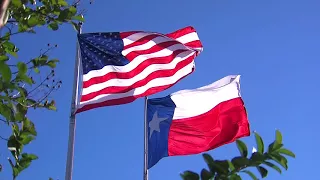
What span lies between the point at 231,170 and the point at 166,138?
11.9 metres

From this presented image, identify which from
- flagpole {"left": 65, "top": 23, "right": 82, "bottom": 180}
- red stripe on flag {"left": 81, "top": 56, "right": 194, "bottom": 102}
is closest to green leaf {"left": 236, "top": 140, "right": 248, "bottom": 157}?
flagpole {"left": 65, "top": 23, "right": 82, "bottom": 180}

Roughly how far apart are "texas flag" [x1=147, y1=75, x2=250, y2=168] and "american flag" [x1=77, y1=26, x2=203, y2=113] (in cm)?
152

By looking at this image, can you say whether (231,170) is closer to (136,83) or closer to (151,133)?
(136,83)

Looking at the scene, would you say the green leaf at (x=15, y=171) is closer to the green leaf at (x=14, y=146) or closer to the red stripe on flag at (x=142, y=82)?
the green leaf at (x=14, y=146)

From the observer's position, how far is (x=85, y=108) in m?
11.3

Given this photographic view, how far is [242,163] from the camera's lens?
220 centimetres

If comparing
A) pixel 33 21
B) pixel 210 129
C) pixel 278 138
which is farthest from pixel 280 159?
pixel 210 129

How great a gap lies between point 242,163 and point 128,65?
1071 cm

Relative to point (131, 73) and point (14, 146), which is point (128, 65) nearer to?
point (131, 73)

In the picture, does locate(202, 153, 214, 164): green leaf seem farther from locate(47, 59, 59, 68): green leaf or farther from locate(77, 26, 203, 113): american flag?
locate(77, 26, 203, 113): american flag

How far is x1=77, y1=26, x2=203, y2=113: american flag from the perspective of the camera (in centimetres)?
1199

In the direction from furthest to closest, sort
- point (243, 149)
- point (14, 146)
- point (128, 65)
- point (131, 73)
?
point (128, 65) < point (131, 73) < point (14, 146) < point (243, 149)

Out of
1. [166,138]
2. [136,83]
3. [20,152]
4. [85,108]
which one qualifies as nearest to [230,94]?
[166,138]

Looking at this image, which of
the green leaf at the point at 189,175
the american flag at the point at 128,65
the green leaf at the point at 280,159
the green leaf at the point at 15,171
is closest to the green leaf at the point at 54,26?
the green leaf at the point at 15,171
